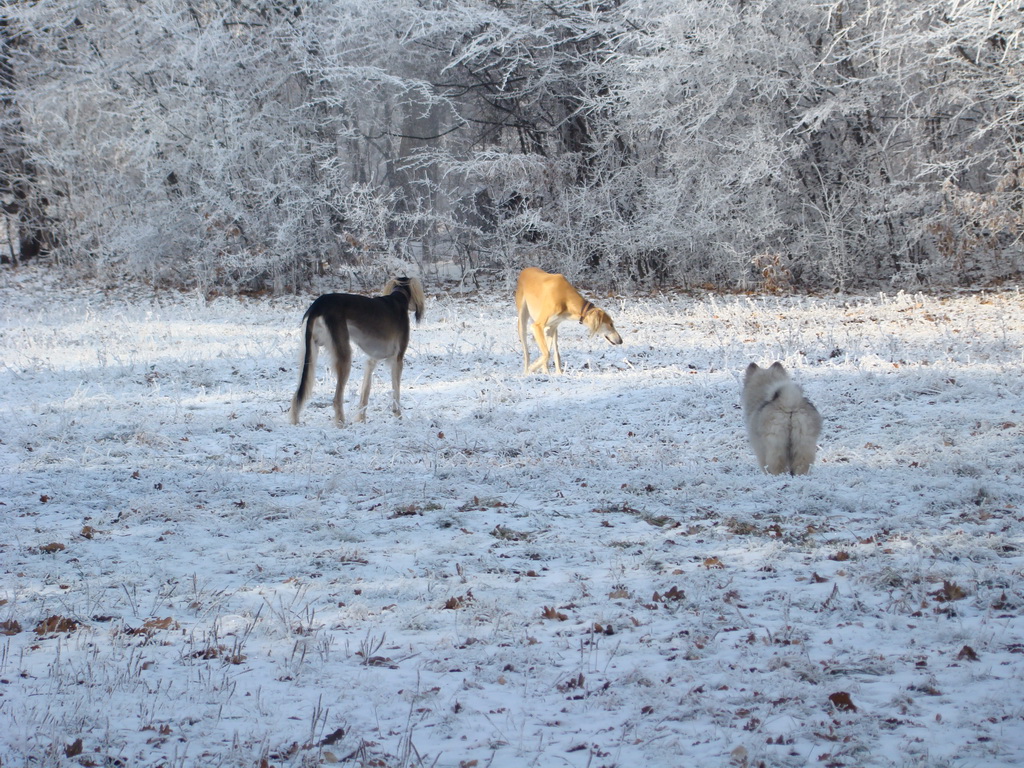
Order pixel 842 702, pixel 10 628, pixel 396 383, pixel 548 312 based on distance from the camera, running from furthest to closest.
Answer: pixel 548 312, pixel 396 383, pixel 10 628, pixel 842 702

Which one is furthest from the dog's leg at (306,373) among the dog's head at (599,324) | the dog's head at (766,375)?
the dog's head at (599,324)

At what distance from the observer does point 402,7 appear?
22.5 m

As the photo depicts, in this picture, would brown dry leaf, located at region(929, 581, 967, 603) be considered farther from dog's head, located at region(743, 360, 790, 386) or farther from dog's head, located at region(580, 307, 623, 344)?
dog's head, located at region(580, 307, 623, 344)

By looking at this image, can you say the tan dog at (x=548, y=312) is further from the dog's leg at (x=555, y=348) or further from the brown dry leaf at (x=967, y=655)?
the brown dry leaf at (x=967, y=655)

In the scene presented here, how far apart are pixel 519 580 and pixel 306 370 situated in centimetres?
481

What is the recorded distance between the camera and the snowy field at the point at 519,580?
3.20 m

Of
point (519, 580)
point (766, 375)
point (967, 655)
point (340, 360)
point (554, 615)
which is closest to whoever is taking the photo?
point (967, 655)

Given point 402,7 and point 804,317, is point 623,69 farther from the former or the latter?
point 804,317

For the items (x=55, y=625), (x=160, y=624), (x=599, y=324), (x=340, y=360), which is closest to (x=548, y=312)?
(x=599, y=324)

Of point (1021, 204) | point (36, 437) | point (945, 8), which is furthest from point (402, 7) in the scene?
point (36, 437)

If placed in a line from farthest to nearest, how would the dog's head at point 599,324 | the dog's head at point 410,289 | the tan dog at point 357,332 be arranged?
the dog's head at point 599,324, the dog's head at point 410,289, the tan dog at point 357,332

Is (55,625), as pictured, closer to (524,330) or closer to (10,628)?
(10,628)

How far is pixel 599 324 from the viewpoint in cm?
1347

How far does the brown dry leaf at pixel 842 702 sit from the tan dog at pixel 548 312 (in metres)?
9.23
